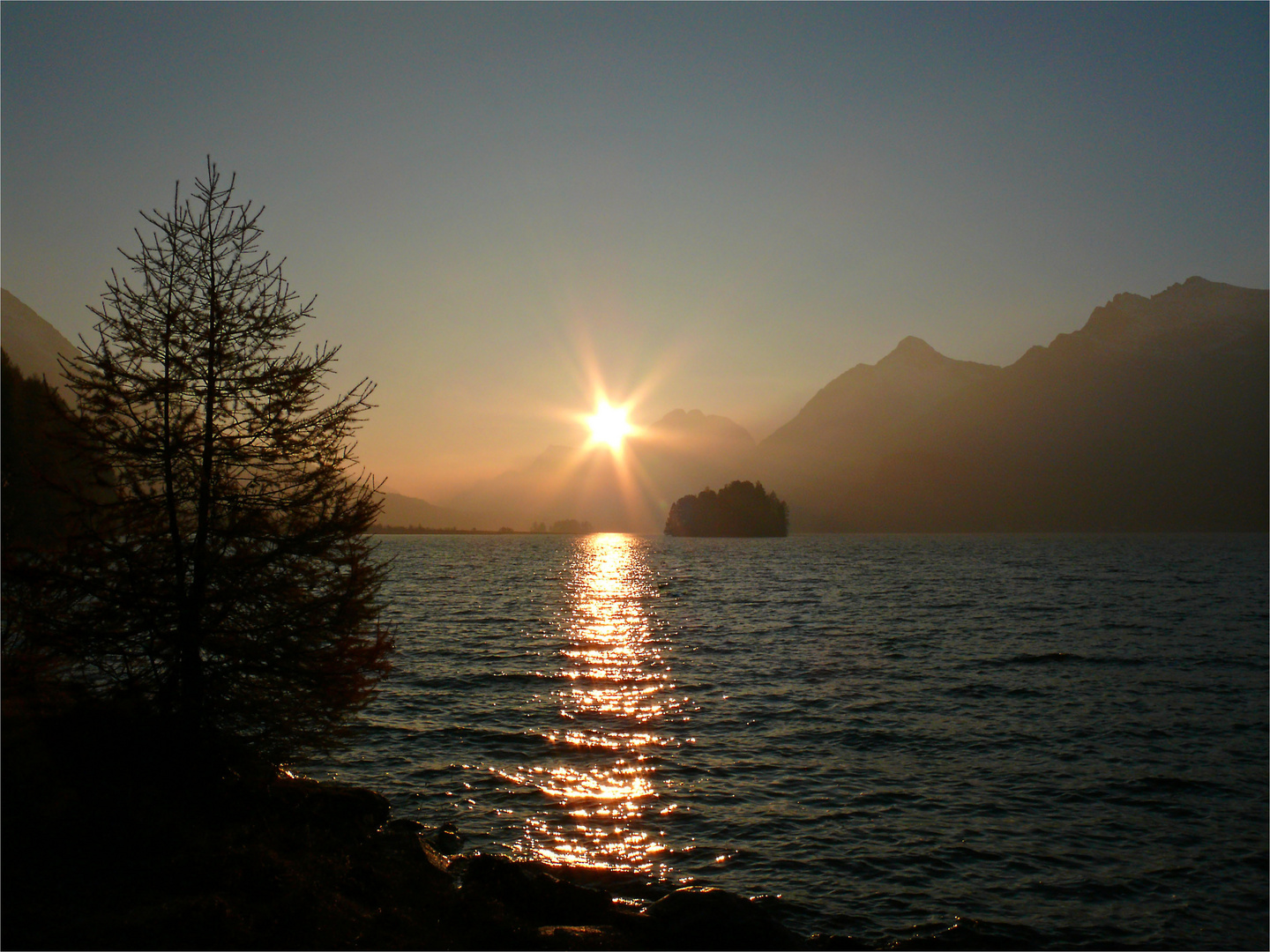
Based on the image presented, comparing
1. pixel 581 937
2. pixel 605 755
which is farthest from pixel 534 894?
pixel 605 755

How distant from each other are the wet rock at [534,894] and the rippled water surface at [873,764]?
1818 mm

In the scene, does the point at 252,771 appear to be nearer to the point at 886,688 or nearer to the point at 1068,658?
the point at 886,688

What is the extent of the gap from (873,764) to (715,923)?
438 inches

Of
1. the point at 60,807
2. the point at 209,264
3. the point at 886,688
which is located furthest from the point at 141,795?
the point at 886,688

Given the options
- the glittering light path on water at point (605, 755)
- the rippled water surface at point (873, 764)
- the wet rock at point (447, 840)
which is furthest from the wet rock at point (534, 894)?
the glittering light path on water at point (605, 755)

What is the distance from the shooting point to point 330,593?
50.9ft

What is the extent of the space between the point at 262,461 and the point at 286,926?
9231 mm

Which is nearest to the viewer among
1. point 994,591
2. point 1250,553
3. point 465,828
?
point 465,828

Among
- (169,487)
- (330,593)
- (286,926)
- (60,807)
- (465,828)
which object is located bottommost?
(465,828)

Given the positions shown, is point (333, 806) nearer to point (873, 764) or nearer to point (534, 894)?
point (534, 894)

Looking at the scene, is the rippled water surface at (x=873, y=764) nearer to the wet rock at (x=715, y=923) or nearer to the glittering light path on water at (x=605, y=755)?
the glittering light path on water at (x=605, y=755)

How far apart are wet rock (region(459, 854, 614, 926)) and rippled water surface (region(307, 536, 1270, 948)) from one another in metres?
1.82

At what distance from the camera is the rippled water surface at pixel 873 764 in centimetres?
1481

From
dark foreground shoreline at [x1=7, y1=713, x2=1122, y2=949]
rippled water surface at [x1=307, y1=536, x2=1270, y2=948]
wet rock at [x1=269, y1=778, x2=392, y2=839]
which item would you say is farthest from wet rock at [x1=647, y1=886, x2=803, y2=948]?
wet rock at [x1=269, y1=778, x2=392, y2=839]
